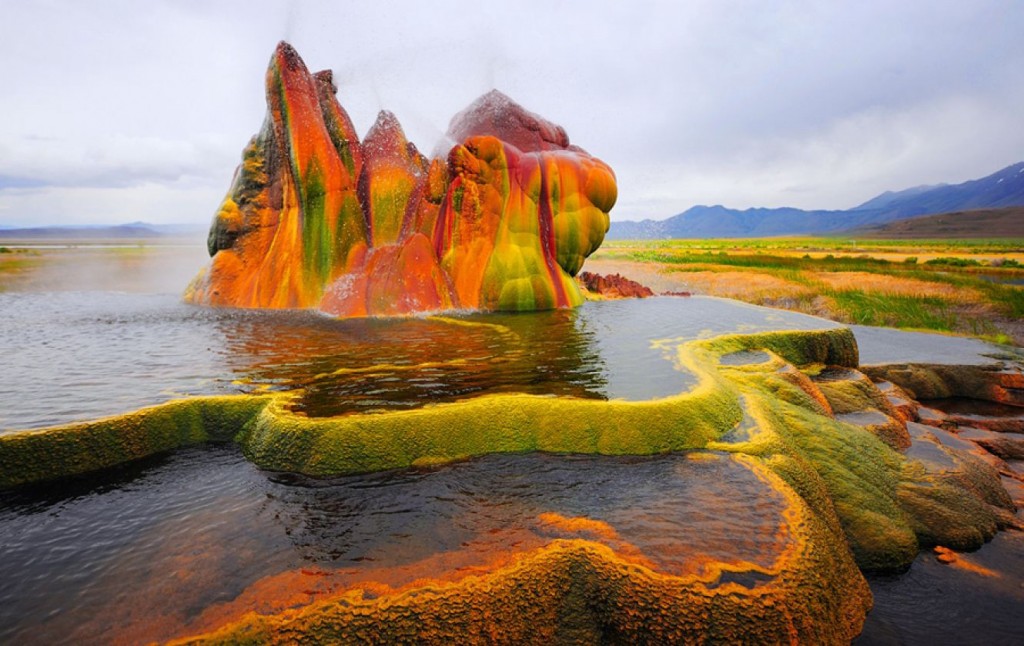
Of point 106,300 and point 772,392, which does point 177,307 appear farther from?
point 772,392

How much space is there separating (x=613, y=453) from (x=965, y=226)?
8330 inches

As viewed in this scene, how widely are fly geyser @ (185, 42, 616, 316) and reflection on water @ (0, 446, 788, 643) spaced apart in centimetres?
1160

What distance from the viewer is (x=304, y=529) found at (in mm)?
5332

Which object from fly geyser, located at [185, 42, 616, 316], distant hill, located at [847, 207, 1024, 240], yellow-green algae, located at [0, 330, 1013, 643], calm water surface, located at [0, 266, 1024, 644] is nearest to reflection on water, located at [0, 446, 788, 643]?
calm water surface, located at [0, 266, 1024, 644]

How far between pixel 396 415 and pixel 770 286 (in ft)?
98.4

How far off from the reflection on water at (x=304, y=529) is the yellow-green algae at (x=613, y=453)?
0.92ft

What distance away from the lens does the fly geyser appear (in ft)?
59.8

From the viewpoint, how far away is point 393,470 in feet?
21.7

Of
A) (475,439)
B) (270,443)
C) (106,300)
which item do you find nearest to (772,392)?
(475,439)

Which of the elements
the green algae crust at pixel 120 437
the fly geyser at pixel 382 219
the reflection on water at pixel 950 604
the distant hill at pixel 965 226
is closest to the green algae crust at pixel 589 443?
the green algae crust at pixel 120 437

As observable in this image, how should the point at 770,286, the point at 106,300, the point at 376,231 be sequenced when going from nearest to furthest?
the point at 376,231, the point at 106,300, the point at 770,286

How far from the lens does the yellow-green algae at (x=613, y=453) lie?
13.8 feet

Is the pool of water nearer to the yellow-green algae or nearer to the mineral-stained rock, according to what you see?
the yellow-green algae

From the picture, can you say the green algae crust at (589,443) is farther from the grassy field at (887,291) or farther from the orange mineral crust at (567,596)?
the grassy field at (887,291)
